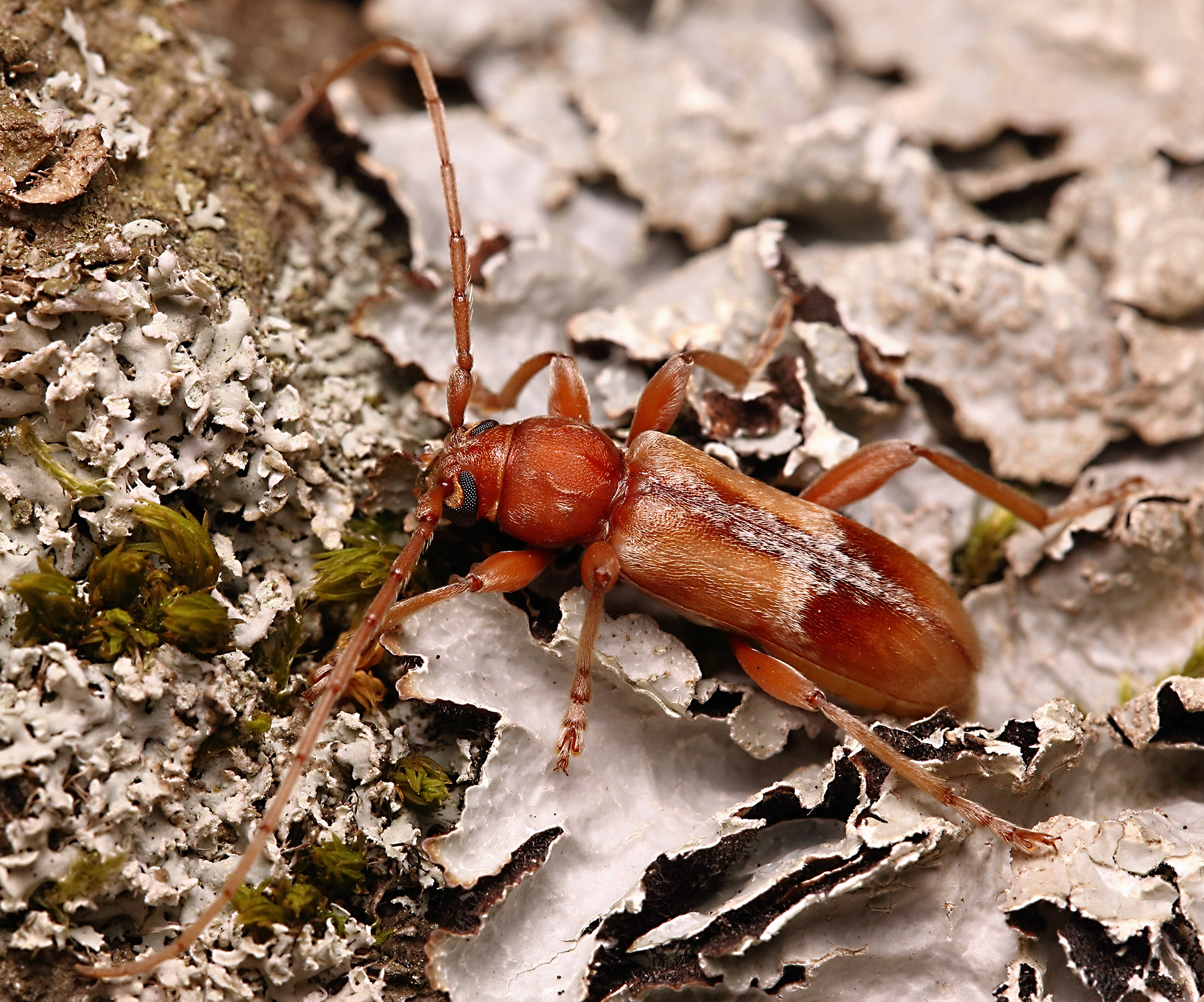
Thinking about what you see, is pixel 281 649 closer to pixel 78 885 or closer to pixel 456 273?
pixel 78 885

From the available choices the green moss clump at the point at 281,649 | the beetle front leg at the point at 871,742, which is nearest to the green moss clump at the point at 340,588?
the green moss clump at the point at 281,649

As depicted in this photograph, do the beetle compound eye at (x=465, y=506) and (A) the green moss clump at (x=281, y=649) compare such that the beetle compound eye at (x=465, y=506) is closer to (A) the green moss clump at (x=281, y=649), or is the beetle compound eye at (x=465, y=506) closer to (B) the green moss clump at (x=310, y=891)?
(A) the green moss clump at (x=281, y=649)

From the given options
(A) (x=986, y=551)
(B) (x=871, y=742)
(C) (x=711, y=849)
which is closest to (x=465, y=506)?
(C) (x=711, y=849)

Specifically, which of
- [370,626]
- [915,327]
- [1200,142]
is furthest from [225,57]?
[1200,142]

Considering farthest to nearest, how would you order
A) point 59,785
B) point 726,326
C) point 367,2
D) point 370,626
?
1. point 367,2
2. point 726,326
3. point 370,626
4. point 59,785

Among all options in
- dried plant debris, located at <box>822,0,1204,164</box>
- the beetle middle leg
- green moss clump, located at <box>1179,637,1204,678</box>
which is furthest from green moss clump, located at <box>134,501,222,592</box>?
dried plant debris, located at <box>822,0,1204,164</box>

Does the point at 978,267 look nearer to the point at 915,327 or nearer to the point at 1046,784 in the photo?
the point at 915,327
